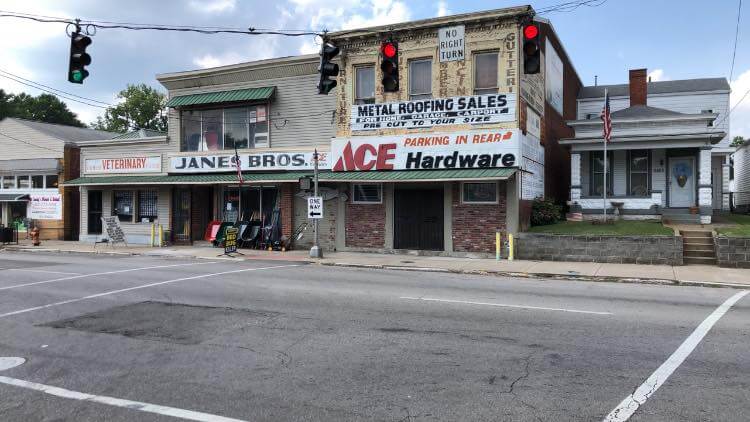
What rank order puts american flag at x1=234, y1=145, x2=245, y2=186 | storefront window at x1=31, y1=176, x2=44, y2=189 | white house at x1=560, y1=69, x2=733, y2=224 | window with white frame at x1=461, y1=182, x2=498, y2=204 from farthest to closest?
1. storefront window at x1=31, y1=176, x2=44, y2=189
2. white house at x1=560, y1=69, x2=733, y2=224
3. american flag at x1=234, y1=145, x2=245, y2=186
4. window with white frame at x1=461, y1=182, x2=498, y2=204

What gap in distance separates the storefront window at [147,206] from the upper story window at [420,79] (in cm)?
1301

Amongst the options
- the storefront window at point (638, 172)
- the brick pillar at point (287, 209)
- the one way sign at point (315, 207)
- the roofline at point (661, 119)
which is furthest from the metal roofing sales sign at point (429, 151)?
the storefront window at point (638, 172)

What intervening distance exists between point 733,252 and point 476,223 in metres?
7.68

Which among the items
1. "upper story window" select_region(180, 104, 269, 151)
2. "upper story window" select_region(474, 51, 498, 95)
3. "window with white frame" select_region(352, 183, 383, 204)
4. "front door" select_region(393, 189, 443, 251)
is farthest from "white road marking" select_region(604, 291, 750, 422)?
"upper story window" select_region(180, 104, 269, 151)

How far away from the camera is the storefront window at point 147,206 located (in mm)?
25094

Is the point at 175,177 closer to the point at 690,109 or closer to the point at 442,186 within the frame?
the point at 442,186

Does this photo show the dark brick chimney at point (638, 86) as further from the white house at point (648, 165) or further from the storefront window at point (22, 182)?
the storefront window at point (22, 182)

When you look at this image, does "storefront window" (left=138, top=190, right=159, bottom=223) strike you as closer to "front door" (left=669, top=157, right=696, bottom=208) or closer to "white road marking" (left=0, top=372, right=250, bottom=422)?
"white road marking" (left=0, top=372, right=250, bottom=422)

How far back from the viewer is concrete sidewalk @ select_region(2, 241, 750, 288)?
45.9 feet

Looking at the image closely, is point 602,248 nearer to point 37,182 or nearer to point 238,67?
point 238,67

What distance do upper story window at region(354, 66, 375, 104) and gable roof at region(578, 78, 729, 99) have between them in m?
18.1

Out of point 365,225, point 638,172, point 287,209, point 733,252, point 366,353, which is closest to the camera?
point 366,353

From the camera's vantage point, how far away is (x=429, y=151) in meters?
19.5

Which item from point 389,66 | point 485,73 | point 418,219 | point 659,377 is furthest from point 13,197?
point 659,377
